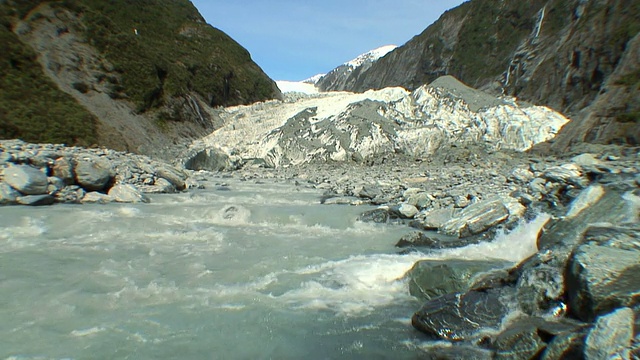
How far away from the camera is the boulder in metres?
8.32

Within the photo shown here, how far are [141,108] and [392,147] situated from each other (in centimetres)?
1454

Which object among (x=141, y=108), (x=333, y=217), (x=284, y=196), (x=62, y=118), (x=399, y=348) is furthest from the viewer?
(x=141, y=108)

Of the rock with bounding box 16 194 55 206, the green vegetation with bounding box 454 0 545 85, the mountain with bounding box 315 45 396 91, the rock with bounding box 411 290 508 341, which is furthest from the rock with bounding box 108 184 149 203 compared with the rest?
the mountain with bounding box 315 45 396 91

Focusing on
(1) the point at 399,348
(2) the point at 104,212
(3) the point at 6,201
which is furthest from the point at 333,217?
(3) the point at 6,201

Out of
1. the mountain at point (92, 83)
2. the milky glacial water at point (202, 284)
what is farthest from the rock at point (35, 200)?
the mountain at point (92, 83)

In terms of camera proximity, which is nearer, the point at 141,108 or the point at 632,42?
the point at 632,42

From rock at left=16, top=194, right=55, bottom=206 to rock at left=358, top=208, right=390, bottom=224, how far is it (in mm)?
6077

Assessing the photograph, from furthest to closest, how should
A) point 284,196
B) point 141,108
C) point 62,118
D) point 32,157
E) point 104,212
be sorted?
point 141,108, point 62,118, point 284,196, point 32,157, point 104,212

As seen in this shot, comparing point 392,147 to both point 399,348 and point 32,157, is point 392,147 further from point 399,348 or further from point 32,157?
point 399,348

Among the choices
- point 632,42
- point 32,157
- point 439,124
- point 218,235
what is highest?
point 632,42

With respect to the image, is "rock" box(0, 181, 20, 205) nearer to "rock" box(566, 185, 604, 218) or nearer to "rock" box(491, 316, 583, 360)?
"rock" box(491, 316, 583, 360)

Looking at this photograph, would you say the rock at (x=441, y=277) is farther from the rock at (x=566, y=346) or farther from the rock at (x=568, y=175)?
the rock at (x=568, y=175)

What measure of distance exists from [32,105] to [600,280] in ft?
68.1

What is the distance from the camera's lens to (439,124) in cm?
1680
